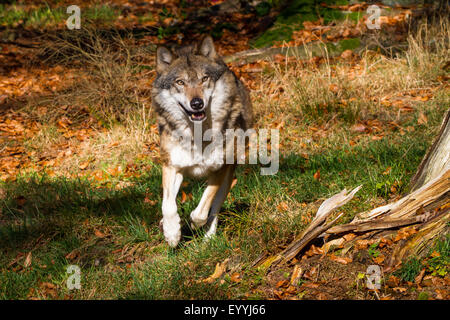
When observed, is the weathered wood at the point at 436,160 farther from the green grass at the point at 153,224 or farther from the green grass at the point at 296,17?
the green grass at the point at 296,17

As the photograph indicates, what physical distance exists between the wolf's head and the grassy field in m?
1.11

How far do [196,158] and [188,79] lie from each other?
2.56ft

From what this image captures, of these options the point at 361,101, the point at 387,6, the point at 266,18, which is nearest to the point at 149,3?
the point at 266,18

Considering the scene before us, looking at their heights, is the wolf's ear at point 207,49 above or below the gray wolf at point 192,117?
above

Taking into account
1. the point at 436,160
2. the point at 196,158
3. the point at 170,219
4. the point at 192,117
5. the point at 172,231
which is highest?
the point at 192,117

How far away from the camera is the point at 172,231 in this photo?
4.38 meters

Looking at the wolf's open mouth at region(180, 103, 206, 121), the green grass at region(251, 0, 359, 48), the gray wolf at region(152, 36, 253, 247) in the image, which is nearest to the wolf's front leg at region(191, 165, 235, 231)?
the gray wolf at region(152, 36, 253, 247)

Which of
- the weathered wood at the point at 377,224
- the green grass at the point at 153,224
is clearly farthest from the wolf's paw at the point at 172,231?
the weathered wood at the point at 377,224

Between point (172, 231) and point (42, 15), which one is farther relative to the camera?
point (42, 15)

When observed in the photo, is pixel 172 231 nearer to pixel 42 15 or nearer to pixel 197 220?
pixel 197 220

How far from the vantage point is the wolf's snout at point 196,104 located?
4.33 m

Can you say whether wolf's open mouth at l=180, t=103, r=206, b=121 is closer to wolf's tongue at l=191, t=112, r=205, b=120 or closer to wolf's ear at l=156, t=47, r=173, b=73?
wolf's tongue at l=191, t=112, r=205, b=120

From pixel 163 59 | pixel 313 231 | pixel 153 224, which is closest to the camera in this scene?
pixel 313 231

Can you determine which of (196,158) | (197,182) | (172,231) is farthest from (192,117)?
(197,182)
